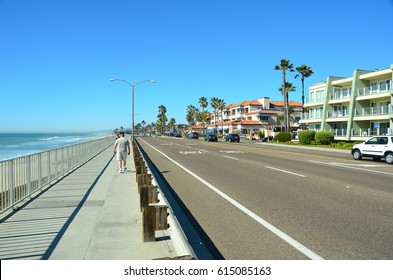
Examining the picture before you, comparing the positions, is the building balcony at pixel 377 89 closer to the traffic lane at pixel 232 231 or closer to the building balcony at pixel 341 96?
the building balcony at pixel 341 96

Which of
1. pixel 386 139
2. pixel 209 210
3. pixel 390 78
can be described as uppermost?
pixel 390 78

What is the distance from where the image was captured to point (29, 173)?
8.94 metres

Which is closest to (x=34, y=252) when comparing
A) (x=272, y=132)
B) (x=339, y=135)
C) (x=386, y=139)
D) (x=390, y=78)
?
(x=386, y=139)

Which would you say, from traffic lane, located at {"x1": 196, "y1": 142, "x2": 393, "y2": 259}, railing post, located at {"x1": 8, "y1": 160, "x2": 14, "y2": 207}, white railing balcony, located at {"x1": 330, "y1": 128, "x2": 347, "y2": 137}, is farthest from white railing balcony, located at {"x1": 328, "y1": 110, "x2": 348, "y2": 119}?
railing post, located at {"x1": 8, "y1": 160, "x2": 14, "y2": 207}

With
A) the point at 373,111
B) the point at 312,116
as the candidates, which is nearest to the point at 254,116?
the point at 312,116

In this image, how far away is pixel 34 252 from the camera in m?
4.96

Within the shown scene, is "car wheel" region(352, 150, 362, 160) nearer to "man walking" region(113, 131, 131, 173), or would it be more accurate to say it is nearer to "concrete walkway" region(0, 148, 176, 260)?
"man walking" region(113, 131, 131, 173)

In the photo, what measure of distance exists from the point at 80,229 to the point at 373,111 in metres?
47.0

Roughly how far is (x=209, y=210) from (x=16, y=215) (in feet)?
13.0

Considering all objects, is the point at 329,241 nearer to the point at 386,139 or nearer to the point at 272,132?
the point at 386,139

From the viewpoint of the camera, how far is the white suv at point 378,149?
770 inches

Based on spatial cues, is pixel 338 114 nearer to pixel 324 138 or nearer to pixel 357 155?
pixel 324 138

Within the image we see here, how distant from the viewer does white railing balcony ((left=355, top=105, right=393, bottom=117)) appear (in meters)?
42.8

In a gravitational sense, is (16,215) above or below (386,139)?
below
